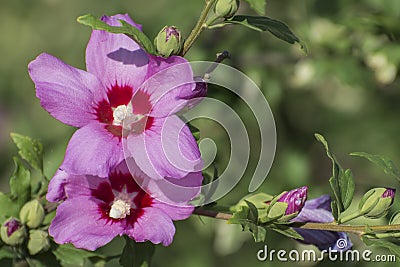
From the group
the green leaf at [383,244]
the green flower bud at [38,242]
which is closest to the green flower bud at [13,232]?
the green flower bud at [38,242]

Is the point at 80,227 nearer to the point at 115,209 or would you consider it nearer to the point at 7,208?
the point at 115,209

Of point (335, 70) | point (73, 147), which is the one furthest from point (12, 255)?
point (335, 70)

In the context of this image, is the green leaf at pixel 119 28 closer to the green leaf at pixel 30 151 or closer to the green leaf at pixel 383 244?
the green leaf at pixel 30 151

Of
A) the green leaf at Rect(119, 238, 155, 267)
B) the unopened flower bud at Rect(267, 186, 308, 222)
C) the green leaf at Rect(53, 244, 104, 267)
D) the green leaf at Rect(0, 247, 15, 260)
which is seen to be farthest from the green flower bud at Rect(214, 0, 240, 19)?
the green leaf at Rect(0, 247, 15, 260)

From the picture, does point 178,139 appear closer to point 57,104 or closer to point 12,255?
point 57,104

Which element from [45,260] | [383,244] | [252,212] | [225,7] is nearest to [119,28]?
[225,7]

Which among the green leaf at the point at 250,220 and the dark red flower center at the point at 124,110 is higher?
the dark red flower center at the point at 124,110
